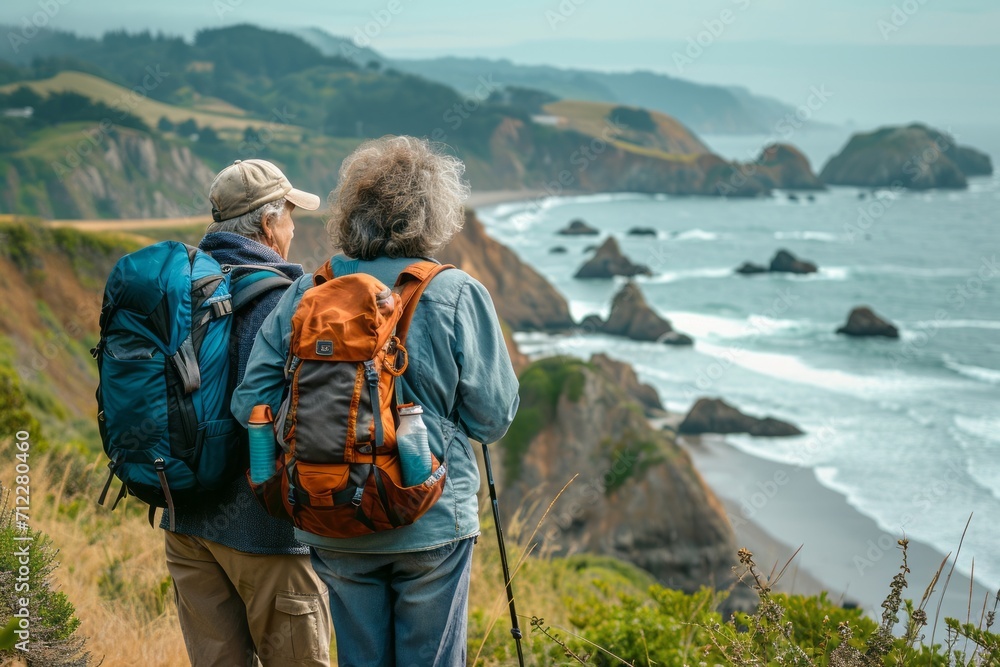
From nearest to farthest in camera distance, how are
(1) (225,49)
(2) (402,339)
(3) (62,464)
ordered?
(2) (402,339) → (3) (62,464) → (1) (225,49)

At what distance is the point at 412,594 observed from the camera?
237cm

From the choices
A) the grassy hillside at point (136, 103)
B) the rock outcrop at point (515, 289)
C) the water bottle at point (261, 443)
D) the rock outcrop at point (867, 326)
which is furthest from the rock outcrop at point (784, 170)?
the water bottle at point (261, 443)

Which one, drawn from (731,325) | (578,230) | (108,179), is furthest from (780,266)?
(108,179)

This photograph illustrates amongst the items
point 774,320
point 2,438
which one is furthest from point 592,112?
point 2,438

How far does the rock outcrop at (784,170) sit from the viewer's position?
133375mm

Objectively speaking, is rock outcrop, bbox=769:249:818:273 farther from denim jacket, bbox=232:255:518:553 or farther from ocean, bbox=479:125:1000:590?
denim jacket, bbox=232:255:518:553

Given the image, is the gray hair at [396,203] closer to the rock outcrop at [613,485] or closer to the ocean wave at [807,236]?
the rock outcrop at [613,485]

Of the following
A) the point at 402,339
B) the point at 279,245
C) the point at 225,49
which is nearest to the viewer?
the point at 402,339

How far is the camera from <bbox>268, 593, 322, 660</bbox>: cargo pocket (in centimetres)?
264

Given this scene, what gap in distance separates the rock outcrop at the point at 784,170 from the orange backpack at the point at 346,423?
449 feet

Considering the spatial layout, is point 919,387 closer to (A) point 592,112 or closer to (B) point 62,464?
(B) point 62,464

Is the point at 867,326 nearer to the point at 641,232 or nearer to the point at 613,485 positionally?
the point at 613,485

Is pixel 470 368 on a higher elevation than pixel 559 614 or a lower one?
higher

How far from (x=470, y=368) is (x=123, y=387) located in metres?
0.96
